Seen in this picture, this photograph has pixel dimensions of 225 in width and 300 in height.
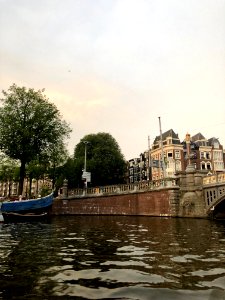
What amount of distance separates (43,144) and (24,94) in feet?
21.1

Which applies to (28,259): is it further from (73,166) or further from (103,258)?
(73,166)

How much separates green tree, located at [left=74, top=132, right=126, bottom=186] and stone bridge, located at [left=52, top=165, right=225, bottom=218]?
1448 centimetres

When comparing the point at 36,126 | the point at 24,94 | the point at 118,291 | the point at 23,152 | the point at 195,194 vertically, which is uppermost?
the point at 24,94

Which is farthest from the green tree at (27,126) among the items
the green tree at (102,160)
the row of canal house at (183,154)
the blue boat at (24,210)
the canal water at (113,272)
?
the row of canal house at (183,154)

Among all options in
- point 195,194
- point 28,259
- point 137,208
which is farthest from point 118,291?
point 137,208

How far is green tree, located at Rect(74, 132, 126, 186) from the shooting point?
162ft

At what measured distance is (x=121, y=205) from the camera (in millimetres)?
30312

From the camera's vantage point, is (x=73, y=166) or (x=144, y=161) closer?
(x=73, y=166)

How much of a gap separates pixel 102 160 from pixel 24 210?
88.3 ft

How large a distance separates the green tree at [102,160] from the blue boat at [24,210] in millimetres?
21728

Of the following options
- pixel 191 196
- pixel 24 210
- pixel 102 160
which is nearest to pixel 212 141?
pixel 102 160

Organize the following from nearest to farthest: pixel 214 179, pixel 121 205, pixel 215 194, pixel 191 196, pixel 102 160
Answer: pixel 215 194 → pixel 214 179 → pixel 191 196 → pixel 121 205 → pixel 102 160

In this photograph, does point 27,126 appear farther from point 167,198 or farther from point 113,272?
point 113,272

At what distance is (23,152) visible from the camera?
Result: 32469 millimetres
